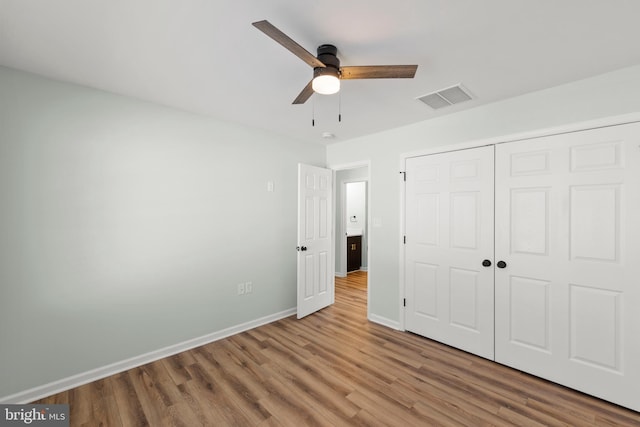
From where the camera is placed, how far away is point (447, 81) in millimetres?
2197

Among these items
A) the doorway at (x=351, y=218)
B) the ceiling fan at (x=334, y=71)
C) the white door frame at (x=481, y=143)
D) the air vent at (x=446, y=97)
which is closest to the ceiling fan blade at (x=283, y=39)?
the ceiling fan at (x=334, y=71)

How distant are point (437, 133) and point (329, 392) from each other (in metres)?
2.77

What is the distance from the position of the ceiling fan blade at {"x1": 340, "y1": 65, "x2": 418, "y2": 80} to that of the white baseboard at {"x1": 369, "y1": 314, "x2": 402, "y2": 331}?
9.21 feet

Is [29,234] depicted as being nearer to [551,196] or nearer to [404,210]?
[404,210]

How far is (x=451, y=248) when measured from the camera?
114 inches

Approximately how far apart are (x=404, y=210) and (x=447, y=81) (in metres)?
1.50

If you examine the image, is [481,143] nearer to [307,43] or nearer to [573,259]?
[573,259]

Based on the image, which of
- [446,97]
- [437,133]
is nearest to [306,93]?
[446,97]

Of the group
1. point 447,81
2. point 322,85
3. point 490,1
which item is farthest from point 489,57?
point 322,85

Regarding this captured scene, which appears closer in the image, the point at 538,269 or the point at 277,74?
the point at 277,74

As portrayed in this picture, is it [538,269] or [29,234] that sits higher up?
[29,234]

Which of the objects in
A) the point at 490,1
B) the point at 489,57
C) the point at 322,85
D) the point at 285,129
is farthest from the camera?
the point at 285,129

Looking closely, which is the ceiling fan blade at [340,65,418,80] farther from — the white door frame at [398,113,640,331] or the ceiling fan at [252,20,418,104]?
the white door frame at [398,113,640,331]

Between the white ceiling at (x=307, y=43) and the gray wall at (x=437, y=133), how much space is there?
14cm
